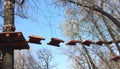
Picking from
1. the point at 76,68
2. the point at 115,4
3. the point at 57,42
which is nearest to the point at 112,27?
the point at 115,4

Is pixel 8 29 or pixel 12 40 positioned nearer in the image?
pixel 12 40

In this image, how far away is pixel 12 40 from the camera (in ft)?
22.8

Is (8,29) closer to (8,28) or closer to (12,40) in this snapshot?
(8,28)

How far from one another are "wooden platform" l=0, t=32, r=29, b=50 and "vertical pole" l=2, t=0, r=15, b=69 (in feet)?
0.43

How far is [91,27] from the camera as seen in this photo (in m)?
21.3

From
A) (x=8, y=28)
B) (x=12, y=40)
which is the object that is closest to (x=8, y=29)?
(x=8, y=28)

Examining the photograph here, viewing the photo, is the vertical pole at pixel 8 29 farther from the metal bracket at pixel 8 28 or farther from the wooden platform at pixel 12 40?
the wooden platform at pixel 12 40

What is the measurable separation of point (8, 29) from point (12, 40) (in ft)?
1.38

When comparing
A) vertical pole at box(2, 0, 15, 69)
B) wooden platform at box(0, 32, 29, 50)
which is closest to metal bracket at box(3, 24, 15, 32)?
vertical pole at box(2, 0, 15, 69)

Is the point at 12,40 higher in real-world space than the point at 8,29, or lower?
lower

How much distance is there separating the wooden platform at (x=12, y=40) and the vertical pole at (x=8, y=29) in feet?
0.43

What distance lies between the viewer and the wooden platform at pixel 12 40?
6.75m

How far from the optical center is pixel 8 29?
7.27 m

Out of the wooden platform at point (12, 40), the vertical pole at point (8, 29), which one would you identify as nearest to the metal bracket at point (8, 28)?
the vertical pole at point (8, 29)
